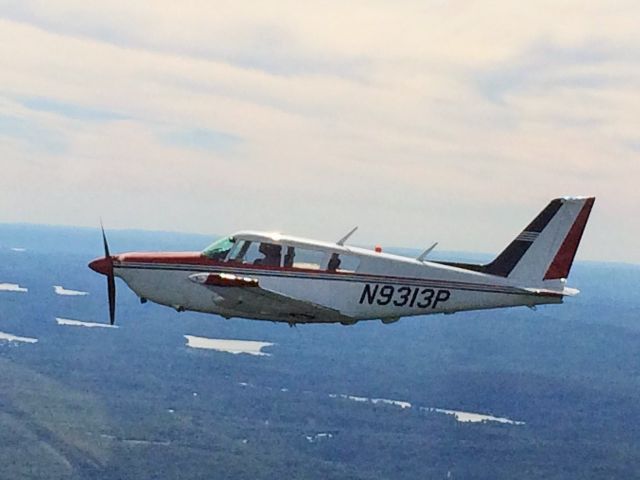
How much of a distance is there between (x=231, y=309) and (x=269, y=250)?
8.11 feet

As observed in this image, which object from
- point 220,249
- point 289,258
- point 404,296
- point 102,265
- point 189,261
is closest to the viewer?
point 289,258

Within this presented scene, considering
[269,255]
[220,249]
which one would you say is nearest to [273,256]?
[269,255]

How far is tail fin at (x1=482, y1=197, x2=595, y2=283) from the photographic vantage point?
30203mm

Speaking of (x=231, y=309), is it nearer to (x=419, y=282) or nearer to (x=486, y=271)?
(x=419, y=282)

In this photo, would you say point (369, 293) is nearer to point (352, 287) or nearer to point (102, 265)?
point (352, 287)

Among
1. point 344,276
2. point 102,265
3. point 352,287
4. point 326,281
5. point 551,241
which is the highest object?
point 551,241

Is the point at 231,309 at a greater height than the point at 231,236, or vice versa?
the point at 231,236

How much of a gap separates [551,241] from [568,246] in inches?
25.6

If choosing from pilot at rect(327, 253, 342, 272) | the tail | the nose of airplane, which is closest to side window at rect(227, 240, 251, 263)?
pilot at rect(327, 253, 342, 272)

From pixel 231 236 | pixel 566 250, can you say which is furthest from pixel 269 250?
pixel 566 250

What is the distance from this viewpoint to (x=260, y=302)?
28.8 metres

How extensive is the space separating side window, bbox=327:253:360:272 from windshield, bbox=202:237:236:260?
142 inches

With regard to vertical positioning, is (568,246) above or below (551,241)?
below

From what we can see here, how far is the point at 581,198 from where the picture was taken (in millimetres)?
30094
